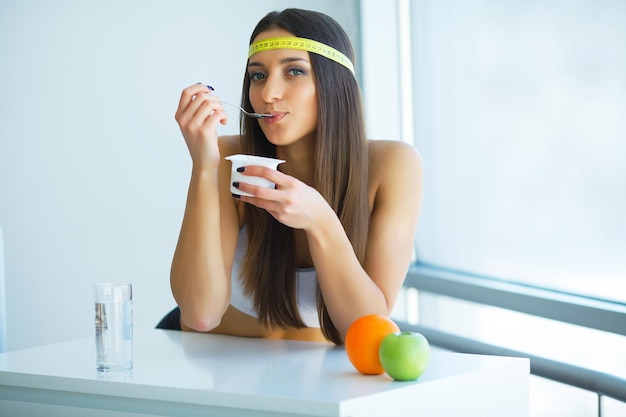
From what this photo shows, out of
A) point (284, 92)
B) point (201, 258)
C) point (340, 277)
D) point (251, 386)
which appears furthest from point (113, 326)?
point (284, 92)

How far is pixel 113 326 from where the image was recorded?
5.03 feet

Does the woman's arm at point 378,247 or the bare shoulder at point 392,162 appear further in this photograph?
the bare shoulder at point 392,162

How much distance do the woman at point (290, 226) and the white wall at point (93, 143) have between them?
173 cm

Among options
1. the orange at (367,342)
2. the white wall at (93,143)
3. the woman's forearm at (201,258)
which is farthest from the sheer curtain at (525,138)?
the orange at (367,342)

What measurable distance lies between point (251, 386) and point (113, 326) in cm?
32

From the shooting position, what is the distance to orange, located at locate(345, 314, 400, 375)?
1459mm

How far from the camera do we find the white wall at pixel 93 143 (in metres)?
3.61

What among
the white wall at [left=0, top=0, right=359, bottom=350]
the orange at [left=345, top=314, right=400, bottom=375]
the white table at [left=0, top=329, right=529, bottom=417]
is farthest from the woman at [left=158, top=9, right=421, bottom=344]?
the white wall at [left=0, top=0, right=359, bottom=350]

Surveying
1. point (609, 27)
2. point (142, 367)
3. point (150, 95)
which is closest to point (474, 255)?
point (609, 27)

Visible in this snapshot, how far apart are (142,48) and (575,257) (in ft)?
7.41

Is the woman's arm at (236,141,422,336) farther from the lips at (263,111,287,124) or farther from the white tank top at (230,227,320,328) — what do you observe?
the lips at (263,111,287,124)

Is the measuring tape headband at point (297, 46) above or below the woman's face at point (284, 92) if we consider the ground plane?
above

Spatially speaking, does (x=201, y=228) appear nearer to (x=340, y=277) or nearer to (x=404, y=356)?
(x=340, y=277)

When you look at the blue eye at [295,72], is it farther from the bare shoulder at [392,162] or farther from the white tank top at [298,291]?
the white tank top at [298,291]
